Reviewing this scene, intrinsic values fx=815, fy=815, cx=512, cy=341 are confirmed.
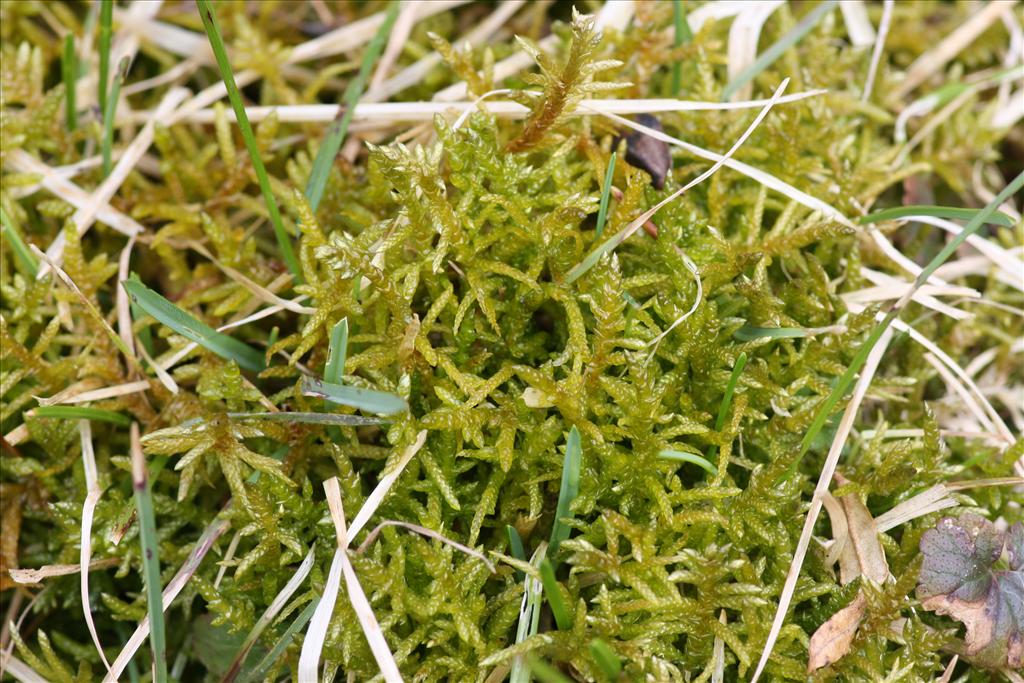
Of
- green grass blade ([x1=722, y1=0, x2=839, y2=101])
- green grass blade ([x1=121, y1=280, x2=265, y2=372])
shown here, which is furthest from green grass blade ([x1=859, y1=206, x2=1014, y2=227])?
green grass blade ([x1=121, y1=280, x2=265, y2=372])

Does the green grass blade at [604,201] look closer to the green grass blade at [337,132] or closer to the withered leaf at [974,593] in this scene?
the green grass blade at [337,132]

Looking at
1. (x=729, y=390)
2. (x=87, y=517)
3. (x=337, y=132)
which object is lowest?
(x=87, y=517)

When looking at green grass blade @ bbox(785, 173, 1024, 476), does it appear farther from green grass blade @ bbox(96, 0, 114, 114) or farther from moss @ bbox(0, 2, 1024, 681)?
green grass blade @ bbox(96, 0, 114, 114)

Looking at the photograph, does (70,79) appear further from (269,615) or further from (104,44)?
(269,615)

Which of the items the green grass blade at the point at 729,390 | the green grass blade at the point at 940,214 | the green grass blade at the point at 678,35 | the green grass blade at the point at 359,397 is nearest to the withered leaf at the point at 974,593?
the green grass blade at the point at 729,390

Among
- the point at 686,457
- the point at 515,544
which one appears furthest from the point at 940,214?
the point at 515,544

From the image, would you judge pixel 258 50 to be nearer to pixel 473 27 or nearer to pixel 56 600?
pixel 473 27
